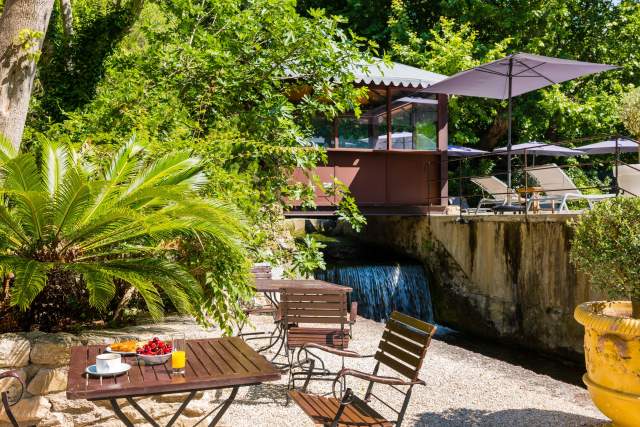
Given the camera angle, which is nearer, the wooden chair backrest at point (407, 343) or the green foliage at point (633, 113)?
the wooden chair backrest at point (407, 343)

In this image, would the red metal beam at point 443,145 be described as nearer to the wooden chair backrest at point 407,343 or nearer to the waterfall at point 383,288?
the waterfall at point 383,288

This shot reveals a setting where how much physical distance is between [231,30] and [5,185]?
176 inches

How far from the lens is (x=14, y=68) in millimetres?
5477

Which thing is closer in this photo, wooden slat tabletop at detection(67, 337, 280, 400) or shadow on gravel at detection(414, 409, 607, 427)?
wooden slat tabletop at detection(67, 337, 280, 400)

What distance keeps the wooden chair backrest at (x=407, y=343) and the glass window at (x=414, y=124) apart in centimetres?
914

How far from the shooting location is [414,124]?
44.6 feet

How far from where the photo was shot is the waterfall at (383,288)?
43.8 feet

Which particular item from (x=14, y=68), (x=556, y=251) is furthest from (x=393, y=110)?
(x=14, y=68)

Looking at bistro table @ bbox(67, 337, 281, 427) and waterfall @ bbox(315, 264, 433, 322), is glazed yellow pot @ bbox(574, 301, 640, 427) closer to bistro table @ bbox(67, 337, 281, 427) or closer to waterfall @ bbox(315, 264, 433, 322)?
bistro table @ bbox(67, 337, 281, 427)

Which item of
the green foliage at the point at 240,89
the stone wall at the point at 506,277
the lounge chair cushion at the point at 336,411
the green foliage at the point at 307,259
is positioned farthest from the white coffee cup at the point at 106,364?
the stone wall at the point at 506,277

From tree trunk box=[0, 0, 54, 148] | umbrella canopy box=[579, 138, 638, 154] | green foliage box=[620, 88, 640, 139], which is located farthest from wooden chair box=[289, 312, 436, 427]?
umbrella canopy box=[579, 138, 638, 154]

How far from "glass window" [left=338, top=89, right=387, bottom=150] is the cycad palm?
26.1 feet

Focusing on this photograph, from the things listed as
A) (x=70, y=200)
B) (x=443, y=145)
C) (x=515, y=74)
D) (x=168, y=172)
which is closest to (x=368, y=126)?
(x=443, y=145)

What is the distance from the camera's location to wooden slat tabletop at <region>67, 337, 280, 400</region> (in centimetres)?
306
